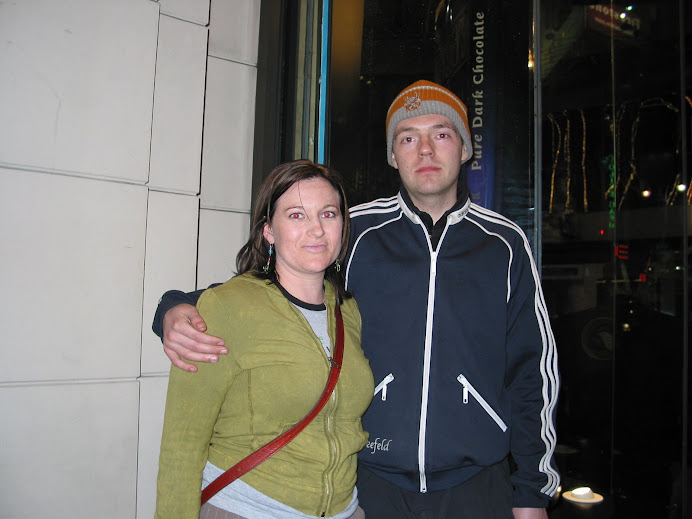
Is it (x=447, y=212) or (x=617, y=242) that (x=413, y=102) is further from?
(x=617, y=242)

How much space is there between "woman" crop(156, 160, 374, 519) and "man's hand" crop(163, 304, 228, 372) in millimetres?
25

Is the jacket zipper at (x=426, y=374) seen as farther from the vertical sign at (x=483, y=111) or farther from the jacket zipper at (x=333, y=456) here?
the vertical sign at (x=483, y=111)

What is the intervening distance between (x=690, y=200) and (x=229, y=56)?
2.79m

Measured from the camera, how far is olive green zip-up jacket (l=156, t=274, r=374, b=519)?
1.21 metres

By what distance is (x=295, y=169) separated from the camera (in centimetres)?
145

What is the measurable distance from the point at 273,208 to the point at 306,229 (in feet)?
0.44

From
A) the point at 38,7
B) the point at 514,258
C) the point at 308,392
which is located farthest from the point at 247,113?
the point at 308,392

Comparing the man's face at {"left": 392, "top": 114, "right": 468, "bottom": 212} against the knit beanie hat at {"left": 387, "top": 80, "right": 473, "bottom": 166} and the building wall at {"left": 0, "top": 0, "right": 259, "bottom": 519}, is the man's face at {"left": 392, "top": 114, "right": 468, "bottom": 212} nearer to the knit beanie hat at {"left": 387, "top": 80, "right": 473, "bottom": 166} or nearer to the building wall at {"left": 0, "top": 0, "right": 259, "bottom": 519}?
the knit beanie hat at {"left": 387, "top": 80, "right": 473, "bottom": 166}

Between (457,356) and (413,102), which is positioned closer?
(457,356)

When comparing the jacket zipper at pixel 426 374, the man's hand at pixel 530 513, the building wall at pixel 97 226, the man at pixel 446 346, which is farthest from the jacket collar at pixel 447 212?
the building wall at pixel 97 226

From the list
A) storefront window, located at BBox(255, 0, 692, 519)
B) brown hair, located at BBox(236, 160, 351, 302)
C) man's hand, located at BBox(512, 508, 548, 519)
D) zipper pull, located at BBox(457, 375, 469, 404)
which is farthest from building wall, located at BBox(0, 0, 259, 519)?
man's hand, located at BBox(512, 508, 548, 519)

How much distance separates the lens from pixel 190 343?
1.21m

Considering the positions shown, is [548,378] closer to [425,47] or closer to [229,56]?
[425,47]

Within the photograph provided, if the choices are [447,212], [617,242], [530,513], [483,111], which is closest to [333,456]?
[530,513]
